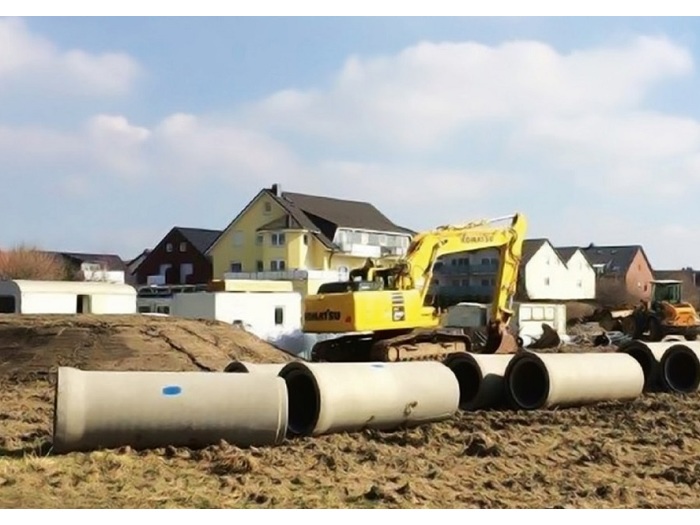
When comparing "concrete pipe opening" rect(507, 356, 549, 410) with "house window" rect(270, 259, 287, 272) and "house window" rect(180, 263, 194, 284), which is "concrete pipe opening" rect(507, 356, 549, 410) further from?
"house window" rect(180, 263, 194, 284)

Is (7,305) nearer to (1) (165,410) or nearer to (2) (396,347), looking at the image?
(2) (396,347)

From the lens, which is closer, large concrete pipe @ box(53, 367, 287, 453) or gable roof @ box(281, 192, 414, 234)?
large concrete pipe @ box(53, 367, 287, 453)

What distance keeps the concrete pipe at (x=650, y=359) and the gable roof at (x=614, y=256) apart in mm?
64313

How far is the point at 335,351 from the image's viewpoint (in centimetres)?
1991

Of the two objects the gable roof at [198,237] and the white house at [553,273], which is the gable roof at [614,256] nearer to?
the white house at [553,273]

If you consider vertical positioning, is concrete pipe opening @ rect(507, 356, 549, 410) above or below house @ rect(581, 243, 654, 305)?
below

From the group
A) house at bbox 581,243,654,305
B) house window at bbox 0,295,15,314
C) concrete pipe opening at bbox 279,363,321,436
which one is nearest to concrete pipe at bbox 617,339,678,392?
concrete pipe opening at bbox 279,363,321,436

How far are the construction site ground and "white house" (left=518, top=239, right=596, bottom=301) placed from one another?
5460 cm

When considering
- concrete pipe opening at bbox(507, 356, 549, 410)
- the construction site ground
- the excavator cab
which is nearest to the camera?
the construction site ground

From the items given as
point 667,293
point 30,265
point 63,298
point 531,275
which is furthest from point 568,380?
point 531,275

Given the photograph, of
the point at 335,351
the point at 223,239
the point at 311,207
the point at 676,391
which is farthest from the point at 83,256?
the point at 676,391

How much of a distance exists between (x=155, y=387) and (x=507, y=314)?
1333 centimetres

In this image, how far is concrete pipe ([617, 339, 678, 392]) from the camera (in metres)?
16.1

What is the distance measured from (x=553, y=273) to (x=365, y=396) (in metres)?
61.5
